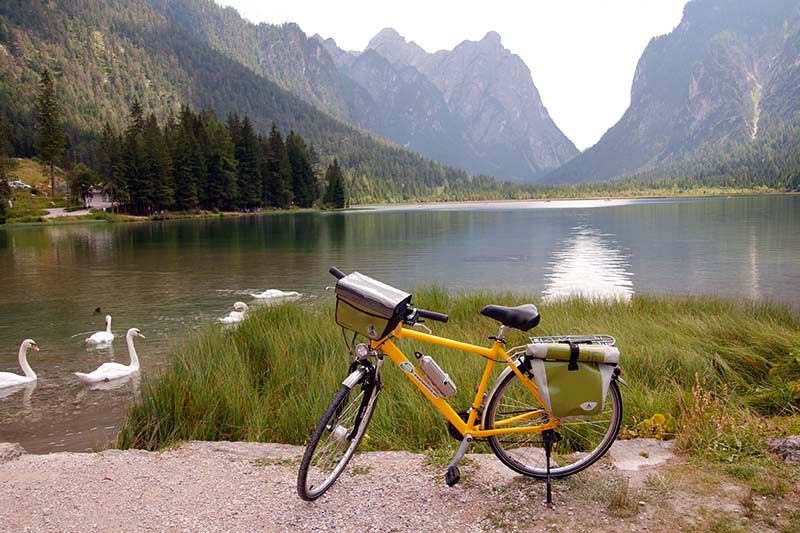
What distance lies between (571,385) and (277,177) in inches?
4447

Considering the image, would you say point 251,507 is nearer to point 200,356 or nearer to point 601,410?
point 601,410

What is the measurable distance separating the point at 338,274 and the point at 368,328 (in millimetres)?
614

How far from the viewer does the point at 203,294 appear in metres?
21.4

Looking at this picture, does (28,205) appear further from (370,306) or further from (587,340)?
(587,340)

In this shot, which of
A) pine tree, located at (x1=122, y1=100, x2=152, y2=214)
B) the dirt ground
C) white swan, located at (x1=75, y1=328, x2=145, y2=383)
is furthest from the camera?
pine tree, located at (x1=122, y1=100, x2=152, y2=214)

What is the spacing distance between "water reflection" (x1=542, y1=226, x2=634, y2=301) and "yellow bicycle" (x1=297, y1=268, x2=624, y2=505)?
11.6 m

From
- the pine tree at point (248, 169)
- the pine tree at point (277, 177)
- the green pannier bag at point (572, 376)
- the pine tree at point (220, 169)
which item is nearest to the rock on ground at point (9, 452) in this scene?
the green pannier bag at point (572, 376)

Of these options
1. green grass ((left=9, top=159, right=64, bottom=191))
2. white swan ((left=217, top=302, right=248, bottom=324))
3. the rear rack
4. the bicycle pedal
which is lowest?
white swan ((left=217, top=302, right=248, bottom=324))

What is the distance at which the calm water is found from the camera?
10.1 metres

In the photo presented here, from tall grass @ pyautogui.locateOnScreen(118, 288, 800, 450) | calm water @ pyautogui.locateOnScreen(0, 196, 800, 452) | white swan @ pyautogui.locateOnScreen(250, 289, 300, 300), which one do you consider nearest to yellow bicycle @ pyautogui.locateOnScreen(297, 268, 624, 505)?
tall grass @ pyautogui.locateOnScreen(118, 288, 800, 450)

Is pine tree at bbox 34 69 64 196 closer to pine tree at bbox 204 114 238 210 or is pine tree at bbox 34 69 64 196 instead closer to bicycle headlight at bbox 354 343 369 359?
pine tree at bbox 204 114 238 210

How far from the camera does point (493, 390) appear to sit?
184 inches

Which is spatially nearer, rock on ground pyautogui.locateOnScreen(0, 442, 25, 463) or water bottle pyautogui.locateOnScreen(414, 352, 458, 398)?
water bottle pyautogui.locateOnScreen(414, 352, 458, 398)

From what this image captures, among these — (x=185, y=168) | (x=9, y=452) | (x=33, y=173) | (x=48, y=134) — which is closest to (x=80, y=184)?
(x=48, y=134)
